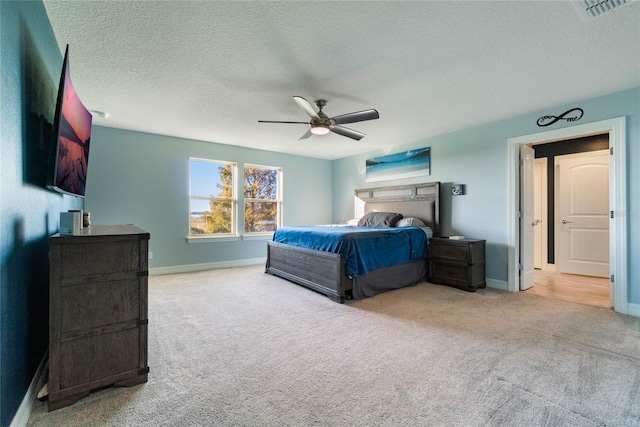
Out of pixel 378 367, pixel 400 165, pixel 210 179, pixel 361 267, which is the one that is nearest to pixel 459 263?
pixel 361 267

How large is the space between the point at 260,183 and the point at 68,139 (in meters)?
4.22

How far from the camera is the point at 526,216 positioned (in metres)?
4.09

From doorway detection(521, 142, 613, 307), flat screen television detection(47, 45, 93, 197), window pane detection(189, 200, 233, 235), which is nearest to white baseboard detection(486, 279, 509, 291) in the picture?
doorway detection(521, 142, 613, 307)

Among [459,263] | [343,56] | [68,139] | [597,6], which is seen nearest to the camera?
[597,6]

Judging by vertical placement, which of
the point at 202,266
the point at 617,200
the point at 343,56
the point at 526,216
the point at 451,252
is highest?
the point at 343,56

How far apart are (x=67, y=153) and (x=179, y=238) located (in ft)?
11.0

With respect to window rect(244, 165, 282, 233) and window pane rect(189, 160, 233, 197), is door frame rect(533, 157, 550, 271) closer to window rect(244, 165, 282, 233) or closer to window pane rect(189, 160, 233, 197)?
window rect(244, 165, 282, 233)

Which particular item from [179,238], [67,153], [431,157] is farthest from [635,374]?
[179,238]

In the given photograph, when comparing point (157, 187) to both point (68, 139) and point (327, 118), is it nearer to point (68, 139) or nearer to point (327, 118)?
point (68, 139)

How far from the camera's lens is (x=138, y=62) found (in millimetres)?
2527

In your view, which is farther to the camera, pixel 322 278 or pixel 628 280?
pixel 322 278

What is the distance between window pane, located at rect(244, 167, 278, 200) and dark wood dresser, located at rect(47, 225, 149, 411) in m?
4.20

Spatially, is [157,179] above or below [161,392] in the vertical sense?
above

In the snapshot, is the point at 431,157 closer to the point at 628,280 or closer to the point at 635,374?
the point at 628,280
